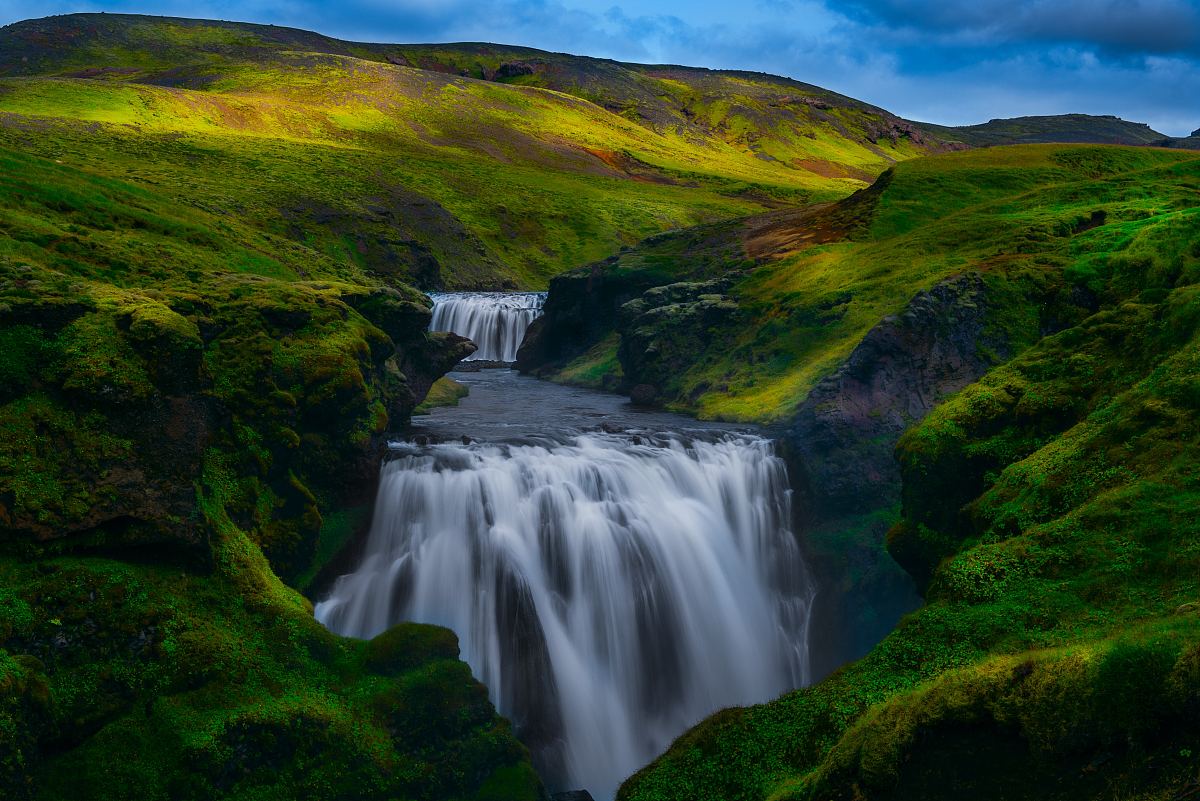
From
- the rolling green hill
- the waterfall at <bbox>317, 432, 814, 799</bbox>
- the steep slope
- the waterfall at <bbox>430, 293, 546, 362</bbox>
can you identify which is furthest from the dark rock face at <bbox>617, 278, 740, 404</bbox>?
the steep slope

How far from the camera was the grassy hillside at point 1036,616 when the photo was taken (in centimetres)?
631

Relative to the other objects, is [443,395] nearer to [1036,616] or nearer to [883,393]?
A: [883,393]

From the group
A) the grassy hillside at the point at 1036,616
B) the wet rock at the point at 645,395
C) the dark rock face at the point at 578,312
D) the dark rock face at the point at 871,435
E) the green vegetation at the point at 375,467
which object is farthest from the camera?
the dark rock face at the point at 578,312

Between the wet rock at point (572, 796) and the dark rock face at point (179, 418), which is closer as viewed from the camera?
the dark rock face at point (179, 418)

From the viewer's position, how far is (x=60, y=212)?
71.6ft

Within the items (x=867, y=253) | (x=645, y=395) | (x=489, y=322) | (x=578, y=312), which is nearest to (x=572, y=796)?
(x=645, y=395)

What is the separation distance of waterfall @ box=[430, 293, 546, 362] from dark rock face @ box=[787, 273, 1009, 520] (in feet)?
91.8

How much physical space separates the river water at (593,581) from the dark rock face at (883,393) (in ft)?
4.03

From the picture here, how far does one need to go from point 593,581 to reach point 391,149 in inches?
3769

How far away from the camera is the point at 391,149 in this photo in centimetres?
10362

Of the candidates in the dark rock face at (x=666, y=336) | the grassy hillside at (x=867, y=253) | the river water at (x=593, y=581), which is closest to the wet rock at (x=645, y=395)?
the dark rock face at (x=666, y=336)

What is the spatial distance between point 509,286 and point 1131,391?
207 feet

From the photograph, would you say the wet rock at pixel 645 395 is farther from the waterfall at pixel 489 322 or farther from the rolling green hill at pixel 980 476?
the waterfall at pixel 489 322

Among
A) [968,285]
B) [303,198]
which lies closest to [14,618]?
[968,285]
